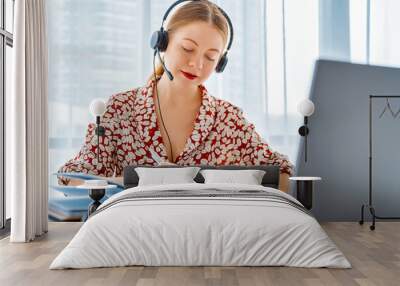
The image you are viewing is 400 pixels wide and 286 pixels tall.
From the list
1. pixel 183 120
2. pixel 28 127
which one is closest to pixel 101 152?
pixel 183 120

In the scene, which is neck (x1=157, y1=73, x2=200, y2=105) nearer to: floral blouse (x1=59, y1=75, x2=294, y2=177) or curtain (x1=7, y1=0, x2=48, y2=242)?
floral blouse (x1=59, y1=75, x2=294, y2=177)

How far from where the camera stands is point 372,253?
4523mm

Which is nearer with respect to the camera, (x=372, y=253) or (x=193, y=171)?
(x=372, y=253)

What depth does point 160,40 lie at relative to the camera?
6227 millimetres

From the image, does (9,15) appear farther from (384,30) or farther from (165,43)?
(384,30)

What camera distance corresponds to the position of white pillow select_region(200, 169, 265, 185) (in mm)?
5824

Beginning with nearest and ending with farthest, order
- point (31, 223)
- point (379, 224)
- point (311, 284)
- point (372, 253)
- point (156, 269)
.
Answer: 1. point (311, 284)
2. point (156, 269)
3. point (372, 253)
4. point (31, 223)
5. point (379, 224)

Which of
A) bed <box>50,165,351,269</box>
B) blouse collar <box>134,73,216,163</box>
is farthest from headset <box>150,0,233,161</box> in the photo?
bed <box>50,165,351,269</box>

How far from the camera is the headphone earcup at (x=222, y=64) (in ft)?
20.7

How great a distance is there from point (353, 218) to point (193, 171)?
199cm

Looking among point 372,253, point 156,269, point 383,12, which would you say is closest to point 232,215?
point 156,269

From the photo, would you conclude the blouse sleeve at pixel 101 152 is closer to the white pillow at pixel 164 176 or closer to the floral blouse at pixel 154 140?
the floral blouse at pixel 154 140

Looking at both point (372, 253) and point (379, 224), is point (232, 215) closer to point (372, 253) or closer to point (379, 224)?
point (372, 253)

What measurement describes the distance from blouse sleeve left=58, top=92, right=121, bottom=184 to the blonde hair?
2.21ft
